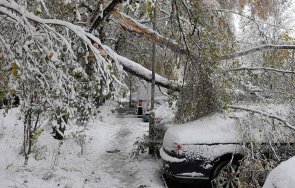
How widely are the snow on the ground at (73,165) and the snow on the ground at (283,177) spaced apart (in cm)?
511

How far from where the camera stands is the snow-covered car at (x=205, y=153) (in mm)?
7508

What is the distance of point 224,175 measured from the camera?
7.51m

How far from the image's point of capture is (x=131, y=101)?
29.5 metres

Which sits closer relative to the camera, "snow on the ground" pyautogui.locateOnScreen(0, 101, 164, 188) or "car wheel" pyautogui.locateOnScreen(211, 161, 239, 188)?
"car wheel" pyautogui.locateOnScreen(211, 161, 239, 188)

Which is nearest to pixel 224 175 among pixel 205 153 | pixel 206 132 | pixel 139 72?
pixel 205 153

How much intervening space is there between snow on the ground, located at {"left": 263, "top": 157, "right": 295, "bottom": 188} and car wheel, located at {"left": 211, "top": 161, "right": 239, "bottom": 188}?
388 centimetres

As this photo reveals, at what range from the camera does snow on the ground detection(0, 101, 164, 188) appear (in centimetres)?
790

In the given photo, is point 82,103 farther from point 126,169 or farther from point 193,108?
point 193,108

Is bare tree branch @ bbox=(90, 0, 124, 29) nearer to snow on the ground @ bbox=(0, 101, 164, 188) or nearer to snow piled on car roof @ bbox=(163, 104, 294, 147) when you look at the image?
snow on the ground @ bbox=(0, 101, 164, 188)

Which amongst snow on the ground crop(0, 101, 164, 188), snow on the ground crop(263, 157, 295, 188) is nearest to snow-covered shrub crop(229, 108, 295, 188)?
snow on the ground crop(0, 101, 164, 188)

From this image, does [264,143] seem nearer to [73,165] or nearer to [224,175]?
[224,175]

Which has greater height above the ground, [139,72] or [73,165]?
[139,72]

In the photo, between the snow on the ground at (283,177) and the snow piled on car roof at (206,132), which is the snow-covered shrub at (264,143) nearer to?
the snow piled on car roof at (206,132)

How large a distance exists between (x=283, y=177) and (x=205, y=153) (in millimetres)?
4363
